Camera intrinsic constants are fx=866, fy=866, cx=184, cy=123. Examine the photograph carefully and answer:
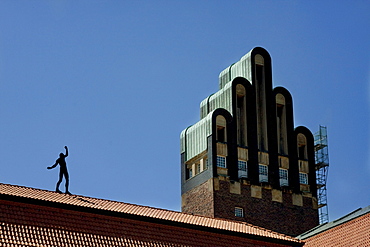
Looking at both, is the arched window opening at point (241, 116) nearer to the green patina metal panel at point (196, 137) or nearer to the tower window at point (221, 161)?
the tower window at point (221, 161)

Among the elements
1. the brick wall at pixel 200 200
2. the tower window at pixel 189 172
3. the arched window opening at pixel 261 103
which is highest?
the arched window opening at pixel 261 103

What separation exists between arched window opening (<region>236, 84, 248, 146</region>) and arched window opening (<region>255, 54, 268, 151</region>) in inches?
40.6

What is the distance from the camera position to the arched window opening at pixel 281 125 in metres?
55.6

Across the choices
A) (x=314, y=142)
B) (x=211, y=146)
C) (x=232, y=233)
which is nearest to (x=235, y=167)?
(x=211, y=146)

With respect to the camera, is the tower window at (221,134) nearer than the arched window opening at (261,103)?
Yes

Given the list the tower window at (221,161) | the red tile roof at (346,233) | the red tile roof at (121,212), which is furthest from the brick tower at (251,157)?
the red tile roof at (121,212)

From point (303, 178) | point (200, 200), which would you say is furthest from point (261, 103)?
point (200, 200)

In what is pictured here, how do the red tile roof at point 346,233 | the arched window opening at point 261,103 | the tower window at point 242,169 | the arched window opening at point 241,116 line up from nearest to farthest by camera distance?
the red tile roof at point 346,233 → the tower window at point 242,169 → the arched window opening at point 241,116 → the arched window opening at point 261,103

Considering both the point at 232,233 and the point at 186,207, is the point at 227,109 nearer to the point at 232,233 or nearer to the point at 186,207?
the point at 186,207

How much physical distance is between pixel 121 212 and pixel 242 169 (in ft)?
82.7

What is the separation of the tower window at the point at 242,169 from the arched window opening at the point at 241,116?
→ 1289 mm

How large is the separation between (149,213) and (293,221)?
2485 centimetres

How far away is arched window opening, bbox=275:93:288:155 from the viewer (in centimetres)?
5556

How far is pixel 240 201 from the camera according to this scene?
171ft
